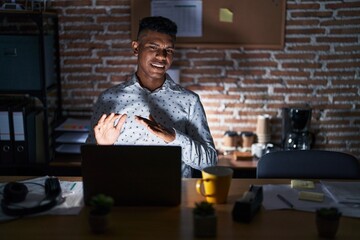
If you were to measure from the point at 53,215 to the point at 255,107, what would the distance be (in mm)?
2068

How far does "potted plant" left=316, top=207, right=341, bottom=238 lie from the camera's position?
1.32 meters

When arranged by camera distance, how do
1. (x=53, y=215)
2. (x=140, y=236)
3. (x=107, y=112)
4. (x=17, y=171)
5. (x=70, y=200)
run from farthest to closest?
1. (x=17, y=171)
2. (x=107, y=112)
3. (x=70, y=200)
4. (x=53, y=215)
5. (x=140, y=236)

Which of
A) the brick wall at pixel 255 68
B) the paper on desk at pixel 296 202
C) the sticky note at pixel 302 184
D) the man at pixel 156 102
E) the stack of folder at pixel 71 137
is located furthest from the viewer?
the brick wall at pixel 255 68

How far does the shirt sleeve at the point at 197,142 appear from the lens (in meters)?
2.02

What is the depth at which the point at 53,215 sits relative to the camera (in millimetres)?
1487

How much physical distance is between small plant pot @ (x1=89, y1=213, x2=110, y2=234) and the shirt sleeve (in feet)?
2.29

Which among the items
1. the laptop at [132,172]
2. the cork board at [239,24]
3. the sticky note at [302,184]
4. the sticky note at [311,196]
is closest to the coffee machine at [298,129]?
the cork board at [239,24]

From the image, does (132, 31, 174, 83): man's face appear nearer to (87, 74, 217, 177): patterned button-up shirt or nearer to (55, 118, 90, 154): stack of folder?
(87, 74, 217, 177): patterned button-up shirt

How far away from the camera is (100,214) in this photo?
1.36m

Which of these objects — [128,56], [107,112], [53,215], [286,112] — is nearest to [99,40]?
[128,56]

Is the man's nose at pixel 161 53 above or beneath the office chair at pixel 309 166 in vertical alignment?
above

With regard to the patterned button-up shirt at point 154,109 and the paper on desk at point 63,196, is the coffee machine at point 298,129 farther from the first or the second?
the paper on desk at point 63,196

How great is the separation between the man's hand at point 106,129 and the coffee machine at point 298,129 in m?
1.52

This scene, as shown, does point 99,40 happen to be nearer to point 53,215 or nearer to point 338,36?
point 338,36
